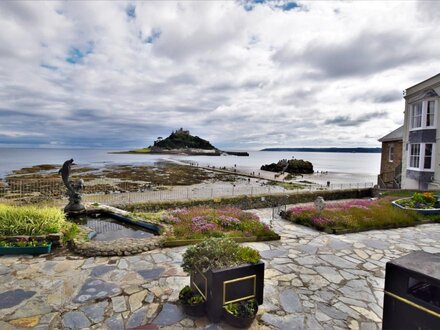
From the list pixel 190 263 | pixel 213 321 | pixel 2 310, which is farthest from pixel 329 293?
pixel 2 310

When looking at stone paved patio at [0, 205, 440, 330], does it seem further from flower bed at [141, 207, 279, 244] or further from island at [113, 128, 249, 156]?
island at [113, 128, 249, 156]

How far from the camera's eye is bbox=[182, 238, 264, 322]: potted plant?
152 inches

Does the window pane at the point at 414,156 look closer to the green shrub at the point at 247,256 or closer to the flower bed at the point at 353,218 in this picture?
the flower bed at the point at 353,218

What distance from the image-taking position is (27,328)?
3.75 m

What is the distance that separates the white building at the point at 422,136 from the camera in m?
16.7

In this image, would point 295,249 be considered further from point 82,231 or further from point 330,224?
point 82,231

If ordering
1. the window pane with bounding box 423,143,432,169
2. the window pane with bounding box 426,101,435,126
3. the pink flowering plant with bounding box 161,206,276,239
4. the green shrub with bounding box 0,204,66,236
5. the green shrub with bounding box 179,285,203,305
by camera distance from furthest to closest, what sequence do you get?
1. the window pane with bounding box 423,143,432,169
2. the window pane with bounding box 426,101,435,126
3. the pink flowering plant with bounding box 161,206,276,239
4. the green shrub with bounding box 0,204,66,236
5. the green shrub with bounding box 179,285,203,305

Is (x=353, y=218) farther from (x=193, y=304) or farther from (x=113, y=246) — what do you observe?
(x=113, y=246)

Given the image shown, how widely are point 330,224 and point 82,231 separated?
857cm

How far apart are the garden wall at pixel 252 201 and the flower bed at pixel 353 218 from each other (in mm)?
5114

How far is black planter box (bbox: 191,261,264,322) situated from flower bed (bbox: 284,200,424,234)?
229 inches

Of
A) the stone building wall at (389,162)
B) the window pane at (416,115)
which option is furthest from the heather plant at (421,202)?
the stone building wall at (389,162)

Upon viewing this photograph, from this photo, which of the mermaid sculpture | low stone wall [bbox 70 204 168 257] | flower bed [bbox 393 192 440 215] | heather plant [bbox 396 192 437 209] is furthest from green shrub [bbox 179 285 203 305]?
heather plant [bbox 396 192 437 209]

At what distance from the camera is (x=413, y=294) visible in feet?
9.66
